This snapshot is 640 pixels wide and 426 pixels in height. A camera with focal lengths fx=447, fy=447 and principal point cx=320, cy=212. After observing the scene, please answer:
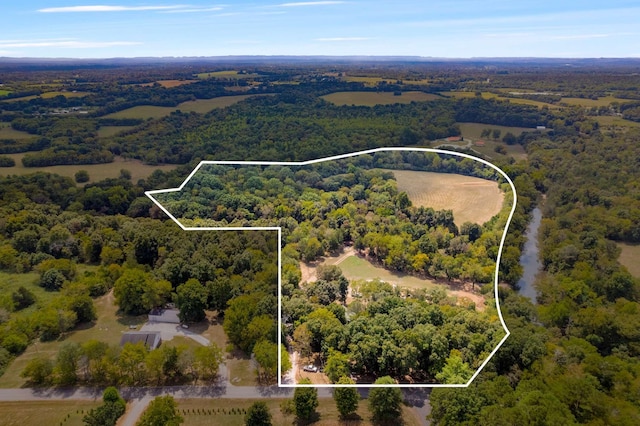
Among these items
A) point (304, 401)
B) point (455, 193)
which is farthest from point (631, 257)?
point (455, 193)

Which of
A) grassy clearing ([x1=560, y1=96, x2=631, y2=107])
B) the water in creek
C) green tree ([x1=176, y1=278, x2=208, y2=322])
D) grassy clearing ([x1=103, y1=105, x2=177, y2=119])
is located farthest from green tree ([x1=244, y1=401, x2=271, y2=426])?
grassy clearing ([x1=560, y1=96, x2=631, y2=107])

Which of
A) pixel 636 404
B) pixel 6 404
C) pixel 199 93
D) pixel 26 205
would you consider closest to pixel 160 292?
pixel 6 404

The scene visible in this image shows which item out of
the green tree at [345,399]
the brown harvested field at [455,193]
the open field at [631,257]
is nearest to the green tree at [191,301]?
the green tree at [345,399]

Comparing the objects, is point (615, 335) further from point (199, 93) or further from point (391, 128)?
point (199, 93)

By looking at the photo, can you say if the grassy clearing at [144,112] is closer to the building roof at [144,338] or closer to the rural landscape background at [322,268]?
the rural landscape background at [322,268]

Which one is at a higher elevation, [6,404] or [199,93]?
[199,93]

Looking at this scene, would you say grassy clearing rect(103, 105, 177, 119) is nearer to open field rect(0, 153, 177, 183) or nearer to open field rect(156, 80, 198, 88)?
open field rect(156, 80, 198, 88)

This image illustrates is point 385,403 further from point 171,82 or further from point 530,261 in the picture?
point 171,82
